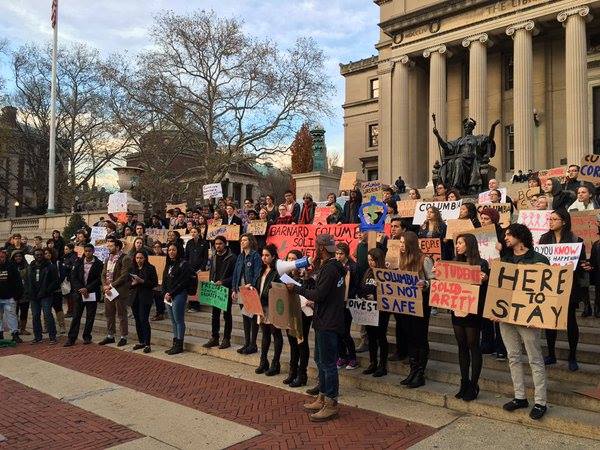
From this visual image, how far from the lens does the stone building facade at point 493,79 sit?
96.7ft

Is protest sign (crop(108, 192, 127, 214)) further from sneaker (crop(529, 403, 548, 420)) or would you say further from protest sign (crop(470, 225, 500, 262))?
sneaker (crop(529, 403, 548, 420))

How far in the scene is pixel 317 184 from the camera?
27703mm

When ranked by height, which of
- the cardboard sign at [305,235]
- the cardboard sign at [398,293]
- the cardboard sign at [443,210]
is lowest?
the cardboard sign at [398,293]

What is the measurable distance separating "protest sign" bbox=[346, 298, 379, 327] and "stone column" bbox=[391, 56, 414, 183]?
29841 millimetres

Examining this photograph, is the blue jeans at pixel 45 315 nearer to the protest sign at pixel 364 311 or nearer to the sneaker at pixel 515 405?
the protest sign at pixel 364 311

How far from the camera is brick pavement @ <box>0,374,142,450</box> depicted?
19.0 ft

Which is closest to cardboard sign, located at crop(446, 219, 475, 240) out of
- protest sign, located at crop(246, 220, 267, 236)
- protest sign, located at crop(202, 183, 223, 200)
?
protest sign, located at crop(246, 220, 267, 236)

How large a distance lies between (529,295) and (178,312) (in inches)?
252

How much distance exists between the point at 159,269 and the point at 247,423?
6690 millimetres

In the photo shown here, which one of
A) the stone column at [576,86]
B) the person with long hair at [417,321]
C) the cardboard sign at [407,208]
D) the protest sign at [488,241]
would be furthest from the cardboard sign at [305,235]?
the stone column at [576,86]

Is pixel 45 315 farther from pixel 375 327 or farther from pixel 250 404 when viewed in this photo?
pixel 375 327

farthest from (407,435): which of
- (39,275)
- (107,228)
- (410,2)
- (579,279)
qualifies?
(410,2)

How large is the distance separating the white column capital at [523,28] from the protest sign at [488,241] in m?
27.2

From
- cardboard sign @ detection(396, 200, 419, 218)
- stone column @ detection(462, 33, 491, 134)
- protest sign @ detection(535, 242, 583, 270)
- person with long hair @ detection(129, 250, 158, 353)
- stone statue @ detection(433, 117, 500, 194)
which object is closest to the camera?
protest sign @ detection(535, 242, 583, 270)
